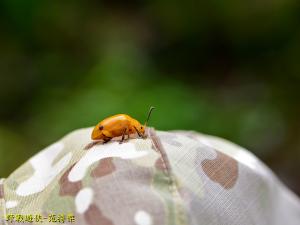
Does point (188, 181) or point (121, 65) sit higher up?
point (188, 181)

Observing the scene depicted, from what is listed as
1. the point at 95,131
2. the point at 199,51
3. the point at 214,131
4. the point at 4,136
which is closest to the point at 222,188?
the point at 95,131

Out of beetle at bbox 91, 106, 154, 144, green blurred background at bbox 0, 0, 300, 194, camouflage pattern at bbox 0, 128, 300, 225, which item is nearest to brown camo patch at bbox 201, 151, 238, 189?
camouflage pattern at bbox 0, 128, 300, 225

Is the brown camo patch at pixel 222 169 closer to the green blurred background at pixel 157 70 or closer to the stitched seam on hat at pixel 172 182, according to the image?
the stitched seam on hat at pixel 172 182

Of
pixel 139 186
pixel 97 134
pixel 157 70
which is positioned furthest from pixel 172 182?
pixel 157 70

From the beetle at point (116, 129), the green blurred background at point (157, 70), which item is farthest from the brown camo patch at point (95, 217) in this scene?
the green blurred background at point (157, 70)

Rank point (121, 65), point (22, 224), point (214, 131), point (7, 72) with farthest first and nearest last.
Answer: point (7, 72) → point (121, 65) → point (214, 131) → point (22, 224)

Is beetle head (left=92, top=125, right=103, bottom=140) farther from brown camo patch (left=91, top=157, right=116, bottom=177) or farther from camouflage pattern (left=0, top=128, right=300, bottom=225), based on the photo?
brown camo patch (left=91, top=157, right=116, bottom=177)

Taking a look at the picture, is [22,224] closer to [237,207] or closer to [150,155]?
[150,155]
